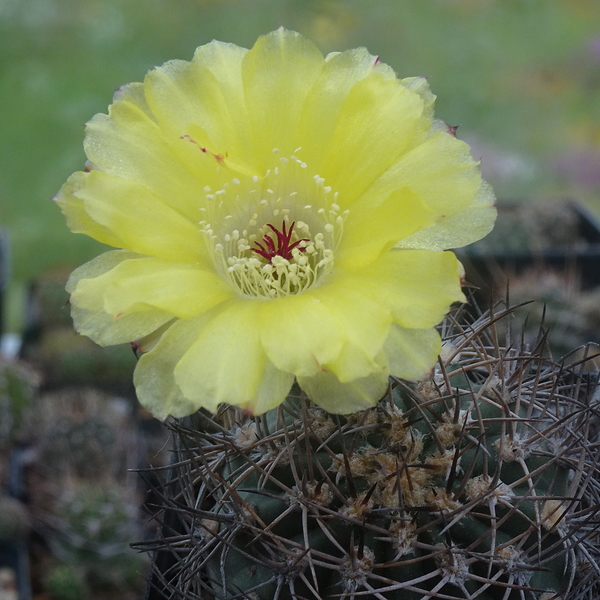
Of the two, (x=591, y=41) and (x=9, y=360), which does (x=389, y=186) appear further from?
(x=591, y=41)

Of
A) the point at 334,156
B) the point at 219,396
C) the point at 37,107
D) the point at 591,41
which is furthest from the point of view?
the point at 591,41

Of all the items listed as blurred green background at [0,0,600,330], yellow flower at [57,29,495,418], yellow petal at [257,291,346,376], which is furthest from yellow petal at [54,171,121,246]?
blurred green background at [0,0,600,330]

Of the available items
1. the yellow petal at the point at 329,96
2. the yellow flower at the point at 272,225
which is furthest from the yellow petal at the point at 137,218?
the yellow petal at the point at 329,96

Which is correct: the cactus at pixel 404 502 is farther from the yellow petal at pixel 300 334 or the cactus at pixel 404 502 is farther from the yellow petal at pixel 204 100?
the yellow petal at pixel 204 100

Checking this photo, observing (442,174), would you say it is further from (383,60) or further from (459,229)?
(383,60)

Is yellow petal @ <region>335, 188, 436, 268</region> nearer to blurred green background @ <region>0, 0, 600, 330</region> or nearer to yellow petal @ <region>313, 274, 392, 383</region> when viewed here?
yellow petal @ <region>313, 274, 392, 383</region>

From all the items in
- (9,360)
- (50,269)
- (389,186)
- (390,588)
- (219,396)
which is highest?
(389,186)

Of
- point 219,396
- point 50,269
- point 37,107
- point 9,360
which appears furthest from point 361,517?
point 37,107

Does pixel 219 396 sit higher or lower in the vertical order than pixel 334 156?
lower
